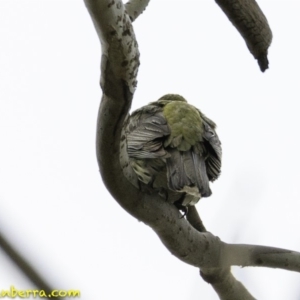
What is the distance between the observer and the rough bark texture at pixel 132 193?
7.31 ft

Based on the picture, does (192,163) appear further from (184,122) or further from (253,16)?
(253,16)

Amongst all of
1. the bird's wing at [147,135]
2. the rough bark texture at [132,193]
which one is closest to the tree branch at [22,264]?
the rough bark texture at [132,193]

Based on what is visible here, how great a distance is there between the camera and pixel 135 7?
3.82 metres

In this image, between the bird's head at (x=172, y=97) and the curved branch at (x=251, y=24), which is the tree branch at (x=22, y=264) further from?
the bird's head at (x=172, y=97)

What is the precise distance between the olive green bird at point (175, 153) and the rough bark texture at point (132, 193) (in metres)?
0.23

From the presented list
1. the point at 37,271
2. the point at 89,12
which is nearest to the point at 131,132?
the point at 89,12

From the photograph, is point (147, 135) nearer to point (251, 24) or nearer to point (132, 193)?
point (132, 193)

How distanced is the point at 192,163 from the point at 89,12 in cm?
213

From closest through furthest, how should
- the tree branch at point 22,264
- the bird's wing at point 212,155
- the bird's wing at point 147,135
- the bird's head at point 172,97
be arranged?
the tree branch at point 22,264 < the bird's wing at point 147,135 < the bird's wing at point 212,155 < the bird's head at point 172,97

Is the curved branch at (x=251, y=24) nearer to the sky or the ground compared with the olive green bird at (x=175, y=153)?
nearer to the sky

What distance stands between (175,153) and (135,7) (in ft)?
3.46

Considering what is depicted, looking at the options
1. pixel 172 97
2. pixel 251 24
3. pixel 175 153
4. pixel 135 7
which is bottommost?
pixel 175 153

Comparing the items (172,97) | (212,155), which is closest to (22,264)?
(212,155)

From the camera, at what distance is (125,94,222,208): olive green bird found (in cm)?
397
